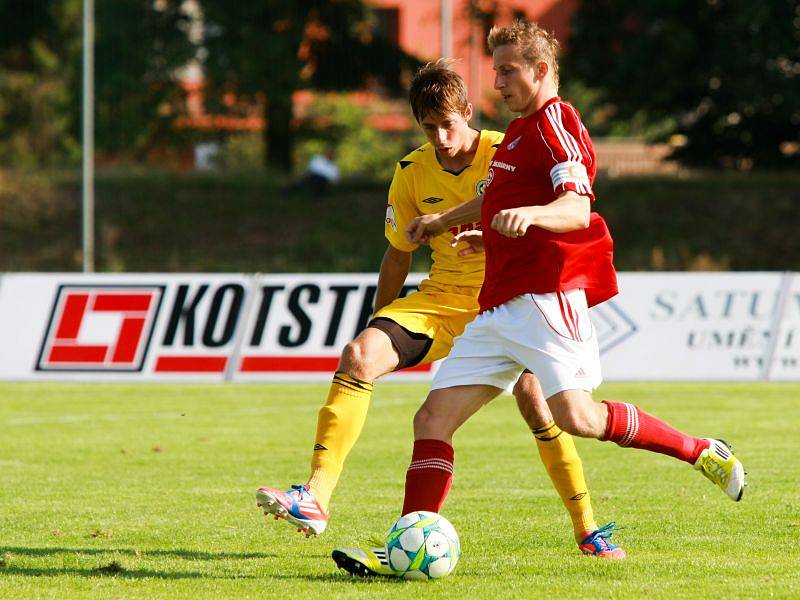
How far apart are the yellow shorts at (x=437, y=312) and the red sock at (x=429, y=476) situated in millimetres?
826

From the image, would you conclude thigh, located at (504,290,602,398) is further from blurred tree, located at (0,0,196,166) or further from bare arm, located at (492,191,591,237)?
blurred tree, located at (0,0,196,166)

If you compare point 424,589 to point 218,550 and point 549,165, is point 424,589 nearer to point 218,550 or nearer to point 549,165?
Answer: point 218,550

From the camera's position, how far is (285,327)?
54.1 ft

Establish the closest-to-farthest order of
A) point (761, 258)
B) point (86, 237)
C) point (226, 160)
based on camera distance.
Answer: point (86, 237) → point (761, 258) → point (226, 160)

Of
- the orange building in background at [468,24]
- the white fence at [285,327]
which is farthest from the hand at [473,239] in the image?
the orange building in background at [468,24]

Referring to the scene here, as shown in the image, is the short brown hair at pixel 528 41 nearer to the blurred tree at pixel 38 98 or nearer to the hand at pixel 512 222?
the hand at pixel 512 222

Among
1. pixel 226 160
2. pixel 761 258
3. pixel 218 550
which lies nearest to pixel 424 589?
pixel 218 550

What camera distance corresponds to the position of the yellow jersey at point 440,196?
6.85m

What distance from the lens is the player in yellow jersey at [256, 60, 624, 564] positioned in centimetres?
612

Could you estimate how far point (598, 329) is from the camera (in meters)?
16.4

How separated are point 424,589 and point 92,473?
4.43 meters

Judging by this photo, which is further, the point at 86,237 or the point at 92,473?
the point at 86,237

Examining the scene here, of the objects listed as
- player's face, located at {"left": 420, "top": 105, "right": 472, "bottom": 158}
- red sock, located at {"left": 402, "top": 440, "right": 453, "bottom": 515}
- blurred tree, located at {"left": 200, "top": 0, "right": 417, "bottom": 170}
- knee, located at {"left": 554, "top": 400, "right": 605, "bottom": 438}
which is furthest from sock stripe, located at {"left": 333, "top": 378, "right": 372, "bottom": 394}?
blurred tree, located at {"left": 200, "top": 0, "right": 417, "bottom": 170}

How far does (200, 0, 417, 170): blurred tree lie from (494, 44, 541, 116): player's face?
1106 inches
